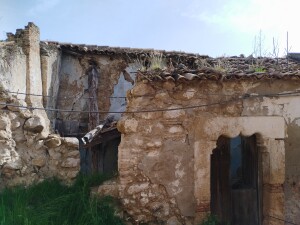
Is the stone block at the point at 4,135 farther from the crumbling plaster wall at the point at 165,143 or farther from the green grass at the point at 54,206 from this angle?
the crumbling plaster wall at the point at 165,143

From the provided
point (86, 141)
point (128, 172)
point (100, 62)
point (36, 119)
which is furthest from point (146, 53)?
point (128, 172)

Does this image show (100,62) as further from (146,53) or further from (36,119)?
(36,119)

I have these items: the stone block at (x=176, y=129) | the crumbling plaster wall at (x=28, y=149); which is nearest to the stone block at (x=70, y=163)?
the crumbling plaster wall at (x=28, y=149)

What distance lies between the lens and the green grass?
4199 millimetres

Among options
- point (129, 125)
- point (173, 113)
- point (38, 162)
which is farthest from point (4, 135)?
point (173, 113)

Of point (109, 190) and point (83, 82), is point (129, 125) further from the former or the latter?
point (83, 82)

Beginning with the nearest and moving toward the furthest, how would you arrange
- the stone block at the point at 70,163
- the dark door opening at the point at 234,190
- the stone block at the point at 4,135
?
the stone block at the point at 4,135, the stone block at the point at 70,163, the dark door opening at the point at 234,190

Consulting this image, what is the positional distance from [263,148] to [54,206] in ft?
10.9

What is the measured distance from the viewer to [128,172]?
4719mm

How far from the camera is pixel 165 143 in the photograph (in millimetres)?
4789

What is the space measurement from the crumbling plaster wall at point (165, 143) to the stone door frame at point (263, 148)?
9cm

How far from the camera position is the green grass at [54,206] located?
4.20 metres

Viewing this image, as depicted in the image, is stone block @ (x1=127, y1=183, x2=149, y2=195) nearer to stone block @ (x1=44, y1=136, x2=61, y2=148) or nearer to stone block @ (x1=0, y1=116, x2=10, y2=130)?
stone block @ (x1=44, y1=136, x2=61, y2=148)

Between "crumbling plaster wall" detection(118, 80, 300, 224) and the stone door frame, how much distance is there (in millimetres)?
87
